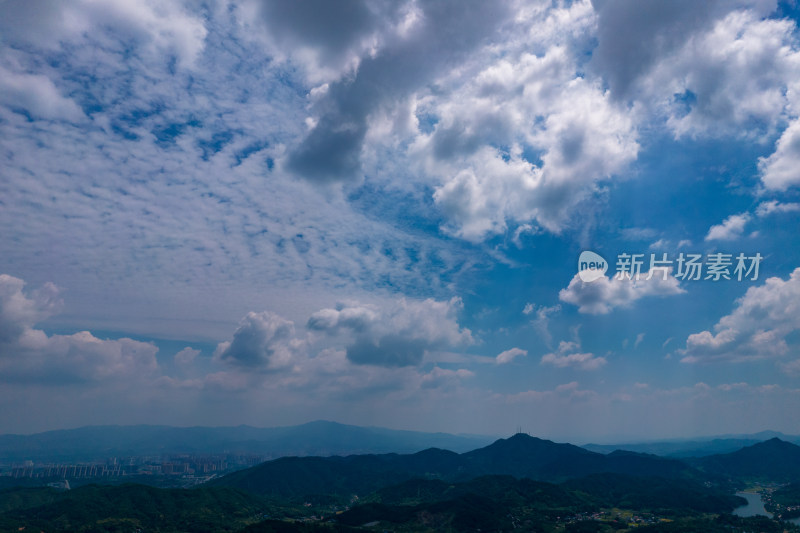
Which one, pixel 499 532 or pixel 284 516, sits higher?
pixel 499 532

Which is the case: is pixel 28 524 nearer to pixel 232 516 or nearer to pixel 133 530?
pixel 133 530

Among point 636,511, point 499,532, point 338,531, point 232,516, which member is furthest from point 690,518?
point 232,516

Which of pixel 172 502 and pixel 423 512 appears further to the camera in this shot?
pixel 172 502

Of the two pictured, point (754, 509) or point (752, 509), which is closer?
point (752, 509)

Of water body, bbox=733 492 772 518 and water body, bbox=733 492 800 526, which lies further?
water body, bbox=733 492 772 518

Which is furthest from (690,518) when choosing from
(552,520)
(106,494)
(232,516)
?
(106,494)

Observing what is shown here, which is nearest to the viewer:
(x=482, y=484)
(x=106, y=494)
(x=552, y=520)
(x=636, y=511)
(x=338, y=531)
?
(x=338, y=531)

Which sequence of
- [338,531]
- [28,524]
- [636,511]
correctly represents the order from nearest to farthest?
[338,531] < [28,524] < [636,511]

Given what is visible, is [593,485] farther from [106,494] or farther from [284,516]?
[106,494]

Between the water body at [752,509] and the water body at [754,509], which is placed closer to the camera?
the water body at [754,509]
